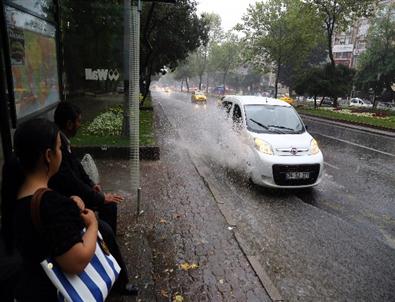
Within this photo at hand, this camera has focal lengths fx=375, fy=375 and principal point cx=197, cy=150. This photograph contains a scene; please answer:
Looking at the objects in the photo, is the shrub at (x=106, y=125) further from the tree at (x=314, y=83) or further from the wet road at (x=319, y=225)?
the tree at (x=314, y=83)

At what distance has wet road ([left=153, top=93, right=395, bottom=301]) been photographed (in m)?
4.28

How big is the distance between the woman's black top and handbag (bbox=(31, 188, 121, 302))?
37mm

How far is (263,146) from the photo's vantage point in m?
7.59

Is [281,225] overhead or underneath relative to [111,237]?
underneath

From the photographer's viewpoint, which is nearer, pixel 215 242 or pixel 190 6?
pixel 215 242

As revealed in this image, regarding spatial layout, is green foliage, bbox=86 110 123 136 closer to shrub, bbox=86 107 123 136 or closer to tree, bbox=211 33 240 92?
shrub, bbox=86 107 123 136

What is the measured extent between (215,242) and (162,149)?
6518mm

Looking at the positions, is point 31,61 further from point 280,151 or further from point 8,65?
point 280,151

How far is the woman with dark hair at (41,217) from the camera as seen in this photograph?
6.07 feet

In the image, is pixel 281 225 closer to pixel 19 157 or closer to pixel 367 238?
pixel 367 238

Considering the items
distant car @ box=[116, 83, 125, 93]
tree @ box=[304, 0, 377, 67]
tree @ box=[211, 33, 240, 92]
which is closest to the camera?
distant car @ box=[116, 83, 125, 93]

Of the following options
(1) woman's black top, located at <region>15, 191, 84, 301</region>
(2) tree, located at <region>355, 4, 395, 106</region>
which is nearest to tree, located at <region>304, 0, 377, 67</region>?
(2) tree, located at <region>355, 4, 395, 106</region>

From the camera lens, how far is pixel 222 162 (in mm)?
9820

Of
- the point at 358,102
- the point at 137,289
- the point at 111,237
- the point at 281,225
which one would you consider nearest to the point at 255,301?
the point at 137,289
